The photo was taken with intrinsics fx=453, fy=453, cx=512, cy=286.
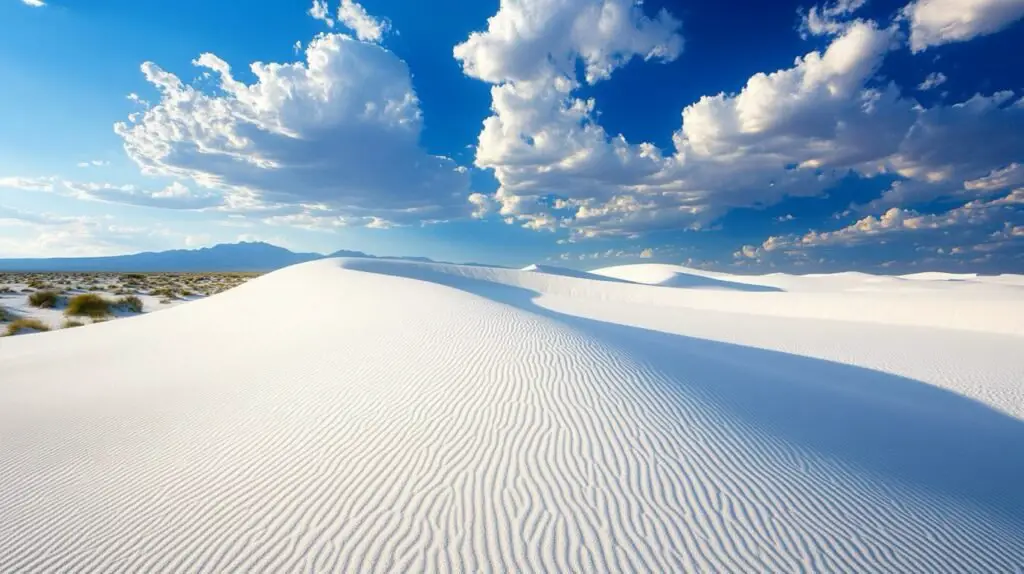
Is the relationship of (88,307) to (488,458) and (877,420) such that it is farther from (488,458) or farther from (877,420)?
(877,420)

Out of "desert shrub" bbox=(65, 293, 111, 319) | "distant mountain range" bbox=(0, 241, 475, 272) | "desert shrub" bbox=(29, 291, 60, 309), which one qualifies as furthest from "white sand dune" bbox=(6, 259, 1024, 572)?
"distant mountain range" bbox=(0, 241, 475, 272)

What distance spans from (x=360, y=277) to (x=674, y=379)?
1558cm

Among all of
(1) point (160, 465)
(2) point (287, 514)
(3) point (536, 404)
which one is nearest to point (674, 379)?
(3) point (536, 404)

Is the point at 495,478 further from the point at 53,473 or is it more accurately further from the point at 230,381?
the point at 230,381

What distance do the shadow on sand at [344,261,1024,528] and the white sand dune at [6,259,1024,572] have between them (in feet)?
0.17

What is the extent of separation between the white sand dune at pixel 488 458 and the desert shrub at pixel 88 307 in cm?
1065

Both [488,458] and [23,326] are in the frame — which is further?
[23,326]

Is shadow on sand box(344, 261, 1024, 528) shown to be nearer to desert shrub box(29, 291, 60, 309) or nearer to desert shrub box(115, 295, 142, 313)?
desert shrub box(115, 295, 142, 313)

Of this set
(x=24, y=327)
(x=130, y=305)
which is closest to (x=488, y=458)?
(x=24, y=327)

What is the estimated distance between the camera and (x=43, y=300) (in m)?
19.9

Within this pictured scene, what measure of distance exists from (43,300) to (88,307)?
3605 millimetres

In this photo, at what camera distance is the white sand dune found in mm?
3121

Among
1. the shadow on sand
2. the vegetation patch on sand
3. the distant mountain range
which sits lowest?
the distant mountain range

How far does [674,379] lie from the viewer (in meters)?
6.81
